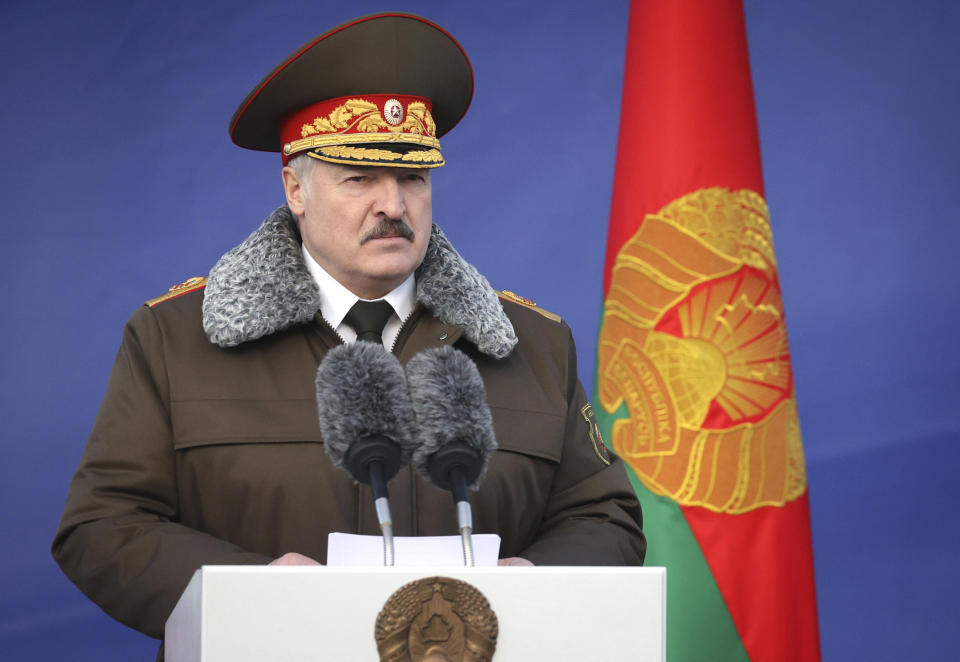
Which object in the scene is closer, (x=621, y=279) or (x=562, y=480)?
(x=562, y=480)

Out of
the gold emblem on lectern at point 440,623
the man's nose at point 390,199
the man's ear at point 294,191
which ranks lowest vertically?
the gold emblem on lectern at point 440,623

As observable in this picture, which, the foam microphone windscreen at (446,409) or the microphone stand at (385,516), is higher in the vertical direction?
the foam microphone windscreen at (446,409)

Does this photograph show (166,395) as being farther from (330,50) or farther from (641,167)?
(641,167)

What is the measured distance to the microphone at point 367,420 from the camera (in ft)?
4.27

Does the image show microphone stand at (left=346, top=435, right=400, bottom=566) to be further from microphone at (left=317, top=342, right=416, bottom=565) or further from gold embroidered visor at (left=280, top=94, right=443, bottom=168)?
gold embroidered visor at (left=280, top=94, right=443, bottom=168)

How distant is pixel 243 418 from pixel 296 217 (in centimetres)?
40

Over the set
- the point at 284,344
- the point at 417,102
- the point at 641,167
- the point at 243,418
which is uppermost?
the point at 641,167

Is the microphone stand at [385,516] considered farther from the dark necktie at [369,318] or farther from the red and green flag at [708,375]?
the red and green flag at [708,375]

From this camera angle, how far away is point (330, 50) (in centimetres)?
199

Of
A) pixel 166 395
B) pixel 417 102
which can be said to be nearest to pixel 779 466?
pixel 417 102

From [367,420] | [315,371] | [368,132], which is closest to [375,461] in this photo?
[367,420]

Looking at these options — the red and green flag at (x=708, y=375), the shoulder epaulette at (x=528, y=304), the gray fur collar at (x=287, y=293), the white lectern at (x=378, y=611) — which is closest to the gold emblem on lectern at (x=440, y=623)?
the white lectern at (x=378, y=611)

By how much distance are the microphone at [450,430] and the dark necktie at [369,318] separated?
0.59 metres

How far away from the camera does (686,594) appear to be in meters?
2.84
